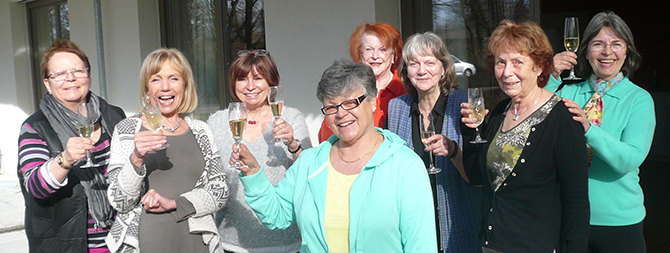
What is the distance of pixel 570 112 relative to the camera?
214cm

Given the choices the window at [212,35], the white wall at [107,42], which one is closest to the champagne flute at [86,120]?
the window at [212,35]

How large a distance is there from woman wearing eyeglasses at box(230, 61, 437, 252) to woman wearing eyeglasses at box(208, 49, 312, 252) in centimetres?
61

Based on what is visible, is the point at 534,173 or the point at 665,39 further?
the point at 665,39

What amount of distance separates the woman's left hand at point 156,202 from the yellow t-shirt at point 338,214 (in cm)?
82

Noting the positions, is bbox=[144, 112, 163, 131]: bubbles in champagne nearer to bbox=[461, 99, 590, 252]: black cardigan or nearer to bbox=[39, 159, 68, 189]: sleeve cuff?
bbox=[39, 159, 68, 189]: sleeve cuff

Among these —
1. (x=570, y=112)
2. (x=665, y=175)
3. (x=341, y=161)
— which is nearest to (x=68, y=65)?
(x=341, y=161)

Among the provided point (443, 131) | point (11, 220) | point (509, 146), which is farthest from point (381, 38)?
point (11, 220)

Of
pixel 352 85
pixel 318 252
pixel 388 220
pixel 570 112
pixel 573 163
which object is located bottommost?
pixel 318 252

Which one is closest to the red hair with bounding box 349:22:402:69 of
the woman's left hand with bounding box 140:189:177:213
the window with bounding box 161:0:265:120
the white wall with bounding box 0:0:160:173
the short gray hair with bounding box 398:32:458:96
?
the short gray hair with bounding box 398:32:458:96

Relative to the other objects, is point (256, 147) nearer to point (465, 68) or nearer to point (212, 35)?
point (465, 68)

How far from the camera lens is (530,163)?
214 centimetres

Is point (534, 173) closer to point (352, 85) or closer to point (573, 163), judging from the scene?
point (573, 163)

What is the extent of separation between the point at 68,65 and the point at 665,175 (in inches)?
324

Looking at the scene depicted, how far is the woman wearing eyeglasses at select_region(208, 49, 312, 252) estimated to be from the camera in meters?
2.79
